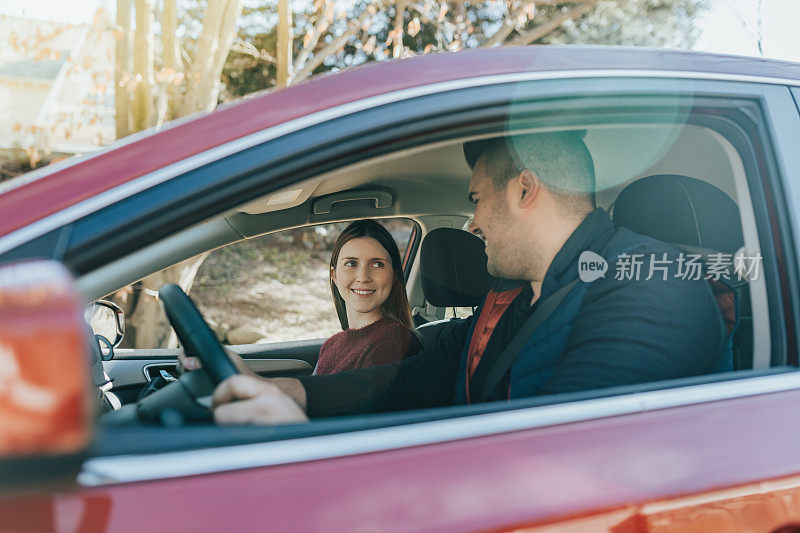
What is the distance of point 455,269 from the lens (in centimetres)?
313

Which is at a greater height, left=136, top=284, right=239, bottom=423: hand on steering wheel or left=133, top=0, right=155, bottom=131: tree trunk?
left=133, top=0, right=155, bottom=131: tree trunk

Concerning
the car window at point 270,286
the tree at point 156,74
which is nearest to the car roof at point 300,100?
the tree at point 156,74

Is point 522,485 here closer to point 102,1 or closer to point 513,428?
point 513,428

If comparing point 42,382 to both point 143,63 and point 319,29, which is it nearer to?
point 143,63

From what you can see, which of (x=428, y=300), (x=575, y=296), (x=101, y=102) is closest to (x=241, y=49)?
(x=101, y=102)

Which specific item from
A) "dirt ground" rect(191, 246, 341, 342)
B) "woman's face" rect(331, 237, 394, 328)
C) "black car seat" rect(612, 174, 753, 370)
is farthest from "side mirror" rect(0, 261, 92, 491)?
"dirt ground" rect(191, 246, 341, 342)

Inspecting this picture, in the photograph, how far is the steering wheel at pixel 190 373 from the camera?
1.35m

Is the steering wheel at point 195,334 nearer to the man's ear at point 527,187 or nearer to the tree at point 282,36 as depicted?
the man's ear at point 527,187

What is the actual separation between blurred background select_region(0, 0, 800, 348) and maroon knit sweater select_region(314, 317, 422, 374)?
2.71 ft

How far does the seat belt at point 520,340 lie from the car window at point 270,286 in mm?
7150

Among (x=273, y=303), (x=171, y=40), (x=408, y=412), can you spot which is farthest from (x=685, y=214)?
(x=273, y=303)

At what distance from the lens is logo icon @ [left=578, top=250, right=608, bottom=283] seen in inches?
63.8

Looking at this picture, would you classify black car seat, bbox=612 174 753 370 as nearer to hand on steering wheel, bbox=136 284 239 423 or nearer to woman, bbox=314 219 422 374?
woman, bbox=314 219 422 374

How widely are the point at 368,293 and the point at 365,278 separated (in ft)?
0.20
